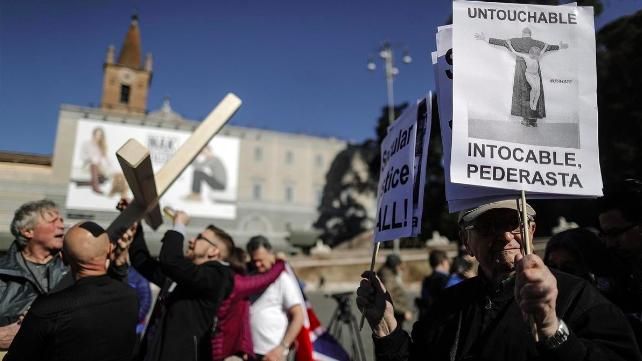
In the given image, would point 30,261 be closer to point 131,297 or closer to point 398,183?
point 131,297

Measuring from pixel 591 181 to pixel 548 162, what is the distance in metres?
0.16

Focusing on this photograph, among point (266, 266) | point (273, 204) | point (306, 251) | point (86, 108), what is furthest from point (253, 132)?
point (266, 266)

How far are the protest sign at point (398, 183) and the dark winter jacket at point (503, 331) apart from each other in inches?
14.8

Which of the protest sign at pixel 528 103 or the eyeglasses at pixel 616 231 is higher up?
the protest sign at pixel 528 103

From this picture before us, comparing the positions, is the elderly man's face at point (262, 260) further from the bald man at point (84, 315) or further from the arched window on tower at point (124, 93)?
the arched window on tower at point (124, 93)

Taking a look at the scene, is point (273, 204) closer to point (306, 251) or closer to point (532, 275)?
point (306, 251)

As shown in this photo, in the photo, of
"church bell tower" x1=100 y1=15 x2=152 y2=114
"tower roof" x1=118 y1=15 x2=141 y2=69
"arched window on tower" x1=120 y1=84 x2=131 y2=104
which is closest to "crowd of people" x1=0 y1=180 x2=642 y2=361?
"church bell tower" x1=100 y1=15 x2=152 y2=114

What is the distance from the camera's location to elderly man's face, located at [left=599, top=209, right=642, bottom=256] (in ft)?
8.26

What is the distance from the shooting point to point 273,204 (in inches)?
2168

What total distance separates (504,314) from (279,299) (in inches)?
101

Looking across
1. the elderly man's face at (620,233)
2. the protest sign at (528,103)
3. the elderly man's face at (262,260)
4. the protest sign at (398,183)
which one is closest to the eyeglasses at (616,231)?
the elderly man's face at (620,233)

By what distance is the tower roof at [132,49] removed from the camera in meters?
69.8

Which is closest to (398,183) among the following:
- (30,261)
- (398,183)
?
(398,183)

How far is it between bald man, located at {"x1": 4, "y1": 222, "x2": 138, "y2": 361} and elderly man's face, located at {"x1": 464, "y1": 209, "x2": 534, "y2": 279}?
1.73 meters
